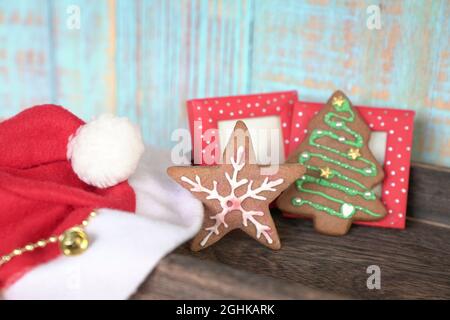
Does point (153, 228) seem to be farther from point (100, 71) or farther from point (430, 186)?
point (100, 71)

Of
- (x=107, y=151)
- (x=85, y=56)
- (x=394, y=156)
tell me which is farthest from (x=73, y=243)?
(x=85, y=56)

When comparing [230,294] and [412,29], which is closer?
[230,294]

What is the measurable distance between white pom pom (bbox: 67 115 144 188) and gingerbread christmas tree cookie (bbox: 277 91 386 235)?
0.26 meters

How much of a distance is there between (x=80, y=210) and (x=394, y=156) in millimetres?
489

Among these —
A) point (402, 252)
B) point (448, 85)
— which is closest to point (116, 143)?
point (402, 252)

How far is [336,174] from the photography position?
94 centimetres

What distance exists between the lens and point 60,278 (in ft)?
2.22

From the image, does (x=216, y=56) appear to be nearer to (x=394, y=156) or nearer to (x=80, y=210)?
(x=394, y=156)

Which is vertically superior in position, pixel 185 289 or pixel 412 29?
pixel 412 29

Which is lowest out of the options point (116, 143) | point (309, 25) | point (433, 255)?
point (433, 255)

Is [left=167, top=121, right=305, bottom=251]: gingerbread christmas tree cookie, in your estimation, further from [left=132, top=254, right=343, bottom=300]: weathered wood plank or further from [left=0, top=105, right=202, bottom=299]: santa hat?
[left=132, top=254, right=343, bottom=300]: weathered wood plank

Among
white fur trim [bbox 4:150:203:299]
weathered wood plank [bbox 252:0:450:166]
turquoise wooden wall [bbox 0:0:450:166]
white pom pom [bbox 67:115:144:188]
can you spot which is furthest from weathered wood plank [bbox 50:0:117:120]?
white fur trim [bbox 4:150:203:299]

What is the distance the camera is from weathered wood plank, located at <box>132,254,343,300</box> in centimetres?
61

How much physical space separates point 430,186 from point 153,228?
1.62 feet
